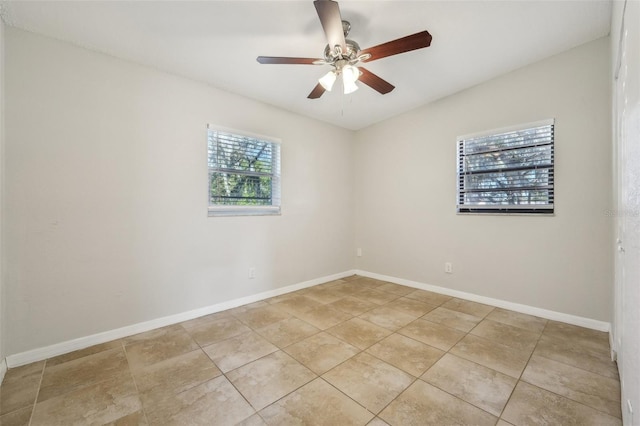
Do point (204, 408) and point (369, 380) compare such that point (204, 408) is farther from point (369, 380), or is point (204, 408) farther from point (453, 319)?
point (453, 319)

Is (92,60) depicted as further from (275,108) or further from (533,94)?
(533,94)

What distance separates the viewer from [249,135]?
3271 millimetres

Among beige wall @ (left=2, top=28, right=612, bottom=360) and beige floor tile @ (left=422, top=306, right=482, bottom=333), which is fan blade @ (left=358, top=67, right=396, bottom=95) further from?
beige floor tile @ (left=422, top=306, right=482, bottom=333)

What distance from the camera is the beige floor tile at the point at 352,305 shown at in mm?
3027

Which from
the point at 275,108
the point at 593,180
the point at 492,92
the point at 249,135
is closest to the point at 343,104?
the point at 275,108

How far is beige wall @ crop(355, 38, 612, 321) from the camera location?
248 cm

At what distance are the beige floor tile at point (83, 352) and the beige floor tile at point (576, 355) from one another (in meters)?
3.56

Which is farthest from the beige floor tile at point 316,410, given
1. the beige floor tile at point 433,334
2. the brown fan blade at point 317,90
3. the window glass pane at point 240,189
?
the brown fan blade at point 317,90

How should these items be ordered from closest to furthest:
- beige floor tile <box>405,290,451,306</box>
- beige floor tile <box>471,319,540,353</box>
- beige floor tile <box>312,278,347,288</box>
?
1. beige floor tile <box>471,319,540,353</box>
2. beige floor tile <box>405,290,451,306</box>
3. beige floor tile <box>312,278,347,288</box>

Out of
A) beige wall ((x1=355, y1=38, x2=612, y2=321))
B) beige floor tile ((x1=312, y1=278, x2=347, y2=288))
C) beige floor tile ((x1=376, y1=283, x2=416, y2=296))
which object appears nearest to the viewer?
beige wall ((x1=355, y1=38, x2=612, y2=321))

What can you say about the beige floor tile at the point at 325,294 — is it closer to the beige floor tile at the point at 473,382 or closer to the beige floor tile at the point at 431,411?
the beige floor tile at the point at 473,382

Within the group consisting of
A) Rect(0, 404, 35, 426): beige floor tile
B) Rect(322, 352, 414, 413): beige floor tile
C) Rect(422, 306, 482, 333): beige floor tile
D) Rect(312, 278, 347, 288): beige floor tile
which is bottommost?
Rect(0, 404, 35, 426): beige floor tile

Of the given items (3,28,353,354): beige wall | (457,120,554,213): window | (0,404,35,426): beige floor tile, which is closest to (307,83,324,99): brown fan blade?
(3,28,353,354): beige wall

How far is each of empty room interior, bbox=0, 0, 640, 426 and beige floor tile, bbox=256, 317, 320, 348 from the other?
1.4 inches
